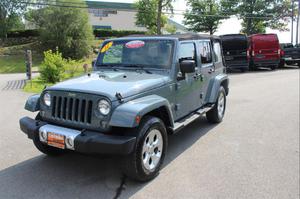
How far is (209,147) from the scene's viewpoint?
18.9 ft

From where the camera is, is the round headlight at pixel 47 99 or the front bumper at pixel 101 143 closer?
the front bumper at pixel 101 143

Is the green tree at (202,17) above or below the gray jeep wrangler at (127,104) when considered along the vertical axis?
above

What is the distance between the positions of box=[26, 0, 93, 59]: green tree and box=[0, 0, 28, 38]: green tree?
11.9 metres

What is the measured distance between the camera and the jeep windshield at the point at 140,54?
17.3 ft

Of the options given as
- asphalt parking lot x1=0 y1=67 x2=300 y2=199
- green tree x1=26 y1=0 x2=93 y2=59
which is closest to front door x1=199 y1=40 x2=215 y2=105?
asphalt parking lot x1=0 y1=67 x2=300 y2=199

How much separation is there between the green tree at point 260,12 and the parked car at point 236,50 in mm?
29755

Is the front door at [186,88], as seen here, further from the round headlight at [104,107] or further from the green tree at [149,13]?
the green tree at [149,13]

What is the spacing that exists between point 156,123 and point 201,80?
222cm

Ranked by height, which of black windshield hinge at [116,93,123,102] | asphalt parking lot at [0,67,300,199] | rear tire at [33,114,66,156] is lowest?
asphalt parking lot at [0,67,300,199]

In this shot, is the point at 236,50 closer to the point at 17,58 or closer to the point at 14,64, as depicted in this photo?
the point at 14,64

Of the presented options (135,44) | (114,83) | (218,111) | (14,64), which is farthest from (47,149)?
(14,64)

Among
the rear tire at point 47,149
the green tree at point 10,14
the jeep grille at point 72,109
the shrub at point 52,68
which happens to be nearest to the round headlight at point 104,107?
the jeep grille at point 72,109

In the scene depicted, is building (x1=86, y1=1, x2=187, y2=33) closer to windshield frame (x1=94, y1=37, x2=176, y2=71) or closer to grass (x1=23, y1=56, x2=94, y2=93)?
grass (x1=23, y1=56, x2=94, y2=93)

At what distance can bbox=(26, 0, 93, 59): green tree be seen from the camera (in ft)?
113
